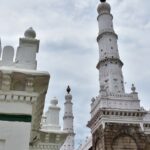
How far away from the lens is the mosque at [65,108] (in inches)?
212

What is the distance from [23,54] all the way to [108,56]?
2114cm

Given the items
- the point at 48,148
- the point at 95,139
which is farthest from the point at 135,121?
the point at 48,148

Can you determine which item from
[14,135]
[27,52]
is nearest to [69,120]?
[27,52]

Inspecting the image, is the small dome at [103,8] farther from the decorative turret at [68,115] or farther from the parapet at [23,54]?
the parapet at [23,54]

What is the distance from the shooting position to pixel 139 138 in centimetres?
2194

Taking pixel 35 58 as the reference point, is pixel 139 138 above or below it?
above

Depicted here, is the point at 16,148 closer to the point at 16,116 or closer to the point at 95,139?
the point at 16,116

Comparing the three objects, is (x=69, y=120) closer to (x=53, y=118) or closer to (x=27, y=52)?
(x=53, y=118)

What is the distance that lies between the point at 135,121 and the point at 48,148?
1379 centimetres

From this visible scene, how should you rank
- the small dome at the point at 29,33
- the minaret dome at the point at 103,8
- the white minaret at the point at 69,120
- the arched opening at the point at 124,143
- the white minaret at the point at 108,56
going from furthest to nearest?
the white minaret at the point at 69,120, the minaret dome at the point at 103,8, the white minaret at the point at 108,56, the arched opening at the point at 124,143, the small dome at the point at 29,33

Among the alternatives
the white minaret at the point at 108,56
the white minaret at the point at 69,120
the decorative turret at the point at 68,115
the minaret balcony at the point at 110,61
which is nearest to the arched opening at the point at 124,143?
the white minaret at the point at 108,56

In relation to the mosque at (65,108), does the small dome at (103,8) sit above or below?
above

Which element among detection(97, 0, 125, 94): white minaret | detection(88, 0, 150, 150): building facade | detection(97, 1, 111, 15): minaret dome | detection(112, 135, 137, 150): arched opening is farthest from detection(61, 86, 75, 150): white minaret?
detection(112, 135, 137, 150): arched opening

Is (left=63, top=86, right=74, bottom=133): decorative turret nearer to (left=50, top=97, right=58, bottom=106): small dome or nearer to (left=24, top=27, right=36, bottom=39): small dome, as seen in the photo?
(left=50, top=97, right=58, bottom=106): small dome
